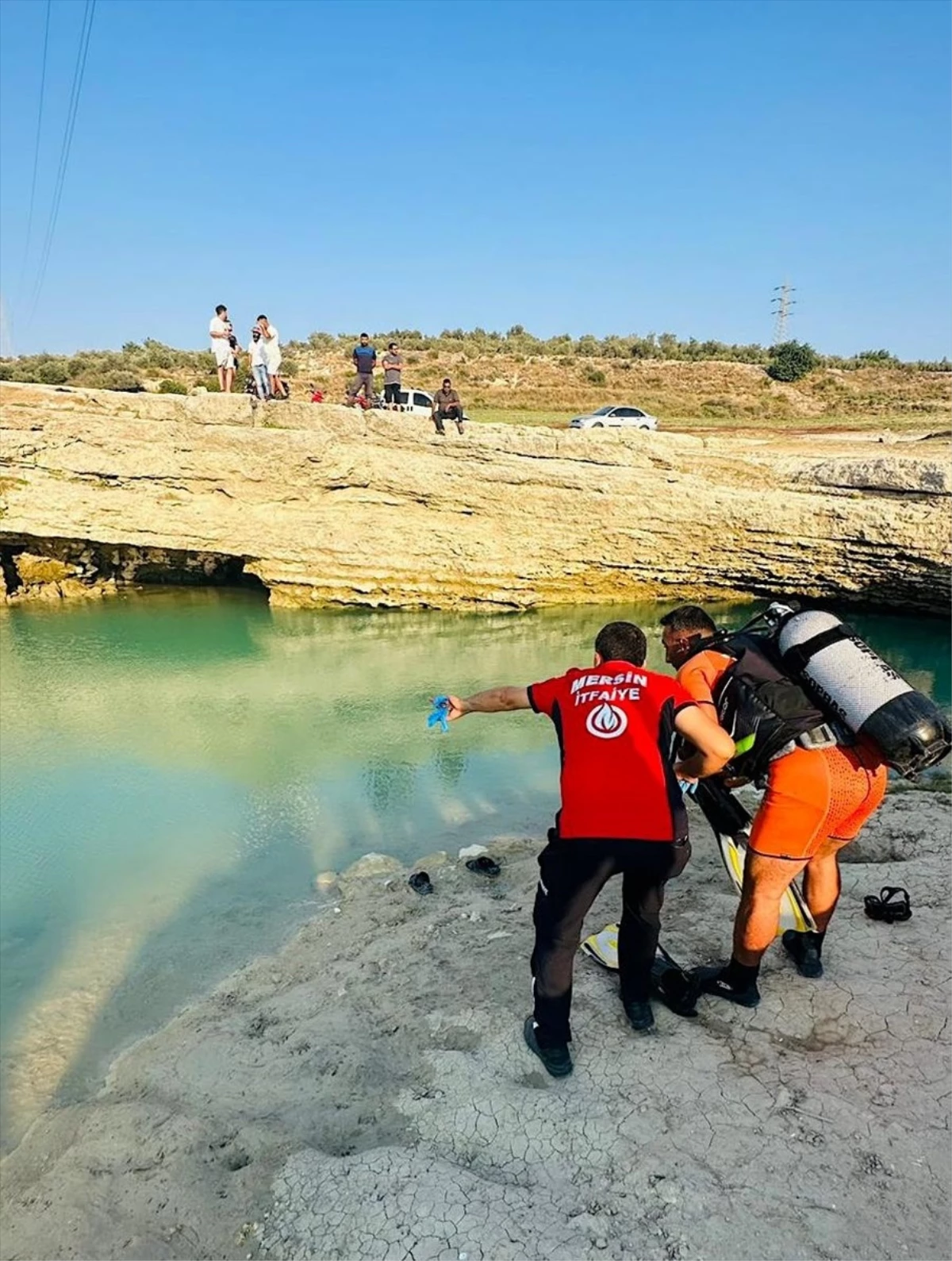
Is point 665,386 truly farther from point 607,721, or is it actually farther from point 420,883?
point 607,721

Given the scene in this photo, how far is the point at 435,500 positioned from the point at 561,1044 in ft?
40.5

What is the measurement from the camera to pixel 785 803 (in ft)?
10.7

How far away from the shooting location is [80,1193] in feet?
9.84

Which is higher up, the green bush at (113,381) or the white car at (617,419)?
the green bush at (113,381)

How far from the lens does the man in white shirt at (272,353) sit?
43.7ft

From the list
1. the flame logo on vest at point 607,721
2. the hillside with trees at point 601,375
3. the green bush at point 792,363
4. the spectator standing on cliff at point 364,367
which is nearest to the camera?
the flame logo on vest at point 607,721

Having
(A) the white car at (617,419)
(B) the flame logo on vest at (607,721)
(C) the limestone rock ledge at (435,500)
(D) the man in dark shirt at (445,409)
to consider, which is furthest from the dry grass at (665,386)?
(B) the flame logo on vest at (607,721)

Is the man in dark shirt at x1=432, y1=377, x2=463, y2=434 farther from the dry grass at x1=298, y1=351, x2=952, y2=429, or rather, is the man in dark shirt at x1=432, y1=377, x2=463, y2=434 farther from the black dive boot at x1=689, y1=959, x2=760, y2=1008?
the black dive boot at x1=689, y1=959, x2=760, y2=1008

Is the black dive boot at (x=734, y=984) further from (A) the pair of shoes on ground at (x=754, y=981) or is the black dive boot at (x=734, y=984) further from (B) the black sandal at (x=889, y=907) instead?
(B) the black sandal at (x=889, y=907)

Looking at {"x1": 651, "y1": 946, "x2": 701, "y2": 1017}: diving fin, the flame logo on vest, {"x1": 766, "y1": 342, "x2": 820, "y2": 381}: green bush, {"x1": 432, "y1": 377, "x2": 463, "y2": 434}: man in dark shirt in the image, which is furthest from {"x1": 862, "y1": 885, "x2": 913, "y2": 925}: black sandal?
{"x1": 766, "y1": 342, "x2": 820, "y2": 381}: green bush

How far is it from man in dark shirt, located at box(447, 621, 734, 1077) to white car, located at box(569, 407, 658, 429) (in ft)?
61.2

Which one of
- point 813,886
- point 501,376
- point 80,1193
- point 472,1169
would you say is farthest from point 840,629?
point 501,376

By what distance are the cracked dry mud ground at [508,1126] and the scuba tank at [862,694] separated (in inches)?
54.4

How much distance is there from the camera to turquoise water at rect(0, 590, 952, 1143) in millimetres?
5137
